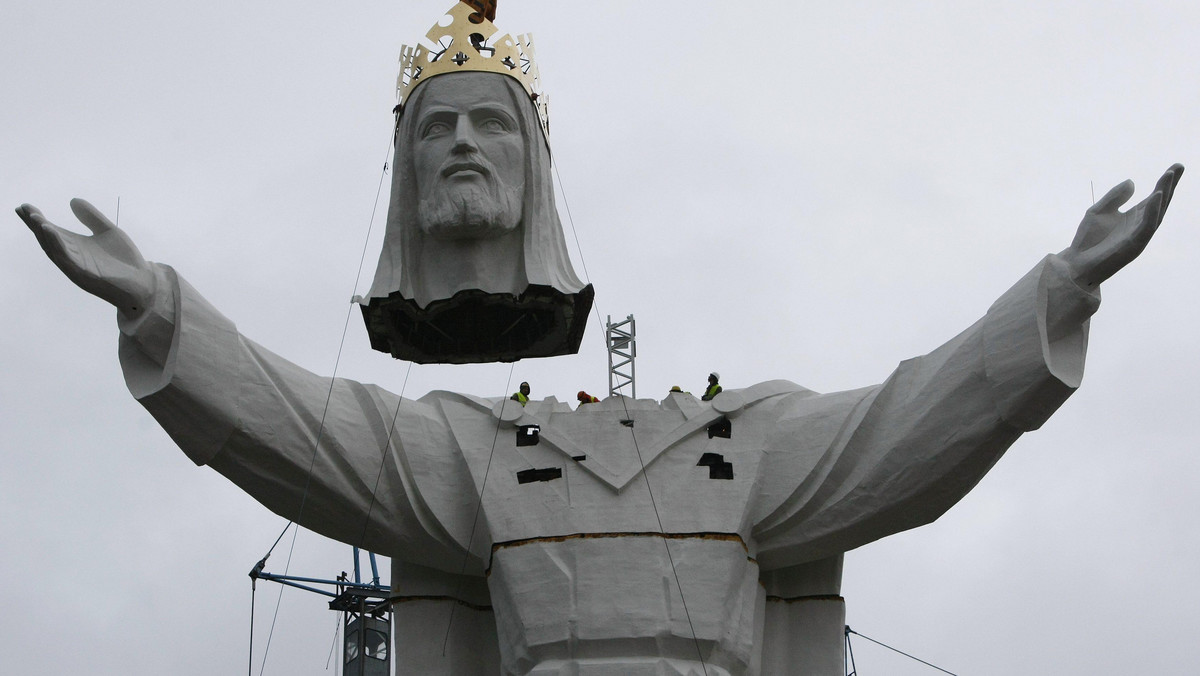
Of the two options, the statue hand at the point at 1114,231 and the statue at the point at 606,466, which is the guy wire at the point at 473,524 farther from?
the statue hand at the point at 1114,231

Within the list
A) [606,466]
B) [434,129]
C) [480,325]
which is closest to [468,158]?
[434,129]

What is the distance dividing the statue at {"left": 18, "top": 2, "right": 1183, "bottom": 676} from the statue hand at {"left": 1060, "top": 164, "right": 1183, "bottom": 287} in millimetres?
13

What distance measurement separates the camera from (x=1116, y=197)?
38.7 ft

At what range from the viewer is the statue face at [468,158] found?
13875mm

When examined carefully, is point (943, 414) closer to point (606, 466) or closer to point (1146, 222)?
point (1146, 222)

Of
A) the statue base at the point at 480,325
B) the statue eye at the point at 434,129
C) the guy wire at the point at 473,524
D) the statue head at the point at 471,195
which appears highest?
the statue eye at the point at 434,129

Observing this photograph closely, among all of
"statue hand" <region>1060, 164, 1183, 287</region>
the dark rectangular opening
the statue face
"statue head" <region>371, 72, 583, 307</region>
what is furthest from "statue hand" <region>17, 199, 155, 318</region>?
"statue hand" <region>1060, 164, 1183, 287</region>

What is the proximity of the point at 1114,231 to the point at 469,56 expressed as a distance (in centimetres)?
503

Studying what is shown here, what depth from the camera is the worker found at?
1366 cm

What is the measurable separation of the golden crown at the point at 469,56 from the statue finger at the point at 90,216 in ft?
10.6

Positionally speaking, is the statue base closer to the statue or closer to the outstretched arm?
the statue

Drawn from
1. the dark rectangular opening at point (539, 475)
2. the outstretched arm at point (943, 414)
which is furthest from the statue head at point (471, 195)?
the outstretched arm at point (943, 414)

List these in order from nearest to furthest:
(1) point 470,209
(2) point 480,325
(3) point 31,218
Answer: (3) point 31,218
(1) point 470,209
(2) point 480,325

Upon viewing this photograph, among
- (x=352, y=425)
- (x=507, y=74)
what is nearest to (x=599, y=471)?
(x=352, y=425)
